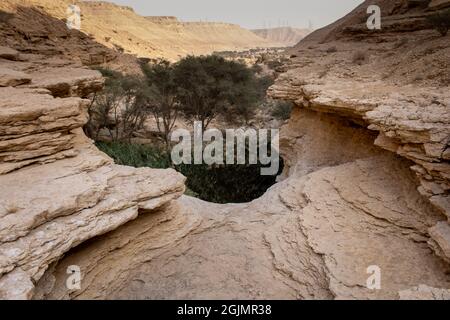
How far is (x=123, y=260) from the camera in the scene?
545cm

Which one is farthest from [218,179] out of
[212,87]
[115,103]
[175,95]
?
[115,103]

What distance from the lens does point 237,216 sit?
268 inches

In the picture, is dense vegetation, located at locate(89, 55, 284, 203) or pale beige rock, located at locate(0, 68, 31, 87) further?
dense vegetation, located at locate(89, 55, 284, 203)

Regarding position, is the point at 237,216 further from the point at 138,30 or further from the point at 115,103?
the point at 138,30

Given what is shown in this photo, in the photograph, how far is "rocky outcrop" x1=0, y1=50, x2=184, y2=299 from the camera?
378cm

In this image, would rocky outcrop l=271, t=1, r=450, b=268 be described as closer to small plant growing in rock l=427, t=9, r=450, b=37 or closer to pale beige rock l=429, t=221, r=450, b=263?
pale beige rock l=429, t=221, r=450, b=263

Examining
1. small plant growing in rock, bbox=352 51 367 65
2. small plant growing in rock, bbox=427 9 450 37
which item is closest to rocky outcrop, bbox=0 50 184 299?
small plant growing in rock, bbox=352 51 367 65

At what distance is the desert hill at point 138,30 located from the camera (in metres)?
34.1

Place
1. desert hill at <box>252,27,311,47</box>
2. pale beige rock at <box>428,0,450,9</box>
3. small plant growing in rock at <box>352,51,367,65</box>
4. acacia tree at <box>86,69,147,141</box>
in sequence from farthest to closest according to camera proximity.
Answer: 1. desert hill at <box>252,27,311,47</box>
2. acacia tree at <box>86,69,147,141</box>
3. pale beige rock at <box>428,0,450,9</box>
4. small plant growing in rock at <box>352,51,367,65</box>

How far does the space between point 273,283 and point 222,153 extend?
8038mm

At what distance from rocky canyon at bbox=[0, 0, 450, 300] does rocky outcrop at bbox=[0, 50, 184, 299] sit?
21 millimetres

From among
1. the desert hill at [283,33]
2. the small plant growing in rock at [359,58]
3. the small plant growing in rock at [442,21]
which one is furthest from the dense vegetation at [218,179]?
the desert hill at [283,33]

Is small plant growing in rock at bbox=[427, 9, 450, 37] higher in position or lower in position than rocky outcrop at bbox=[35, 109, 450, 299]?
higher
